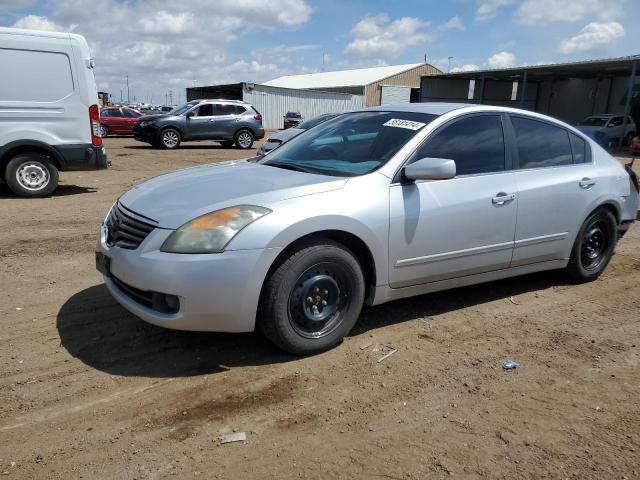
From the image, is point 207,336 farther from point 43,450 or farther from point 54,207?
point 54,207

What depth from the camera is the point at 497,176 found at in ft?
13.6

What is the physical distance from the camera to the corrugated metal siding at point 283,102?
40.6 metres

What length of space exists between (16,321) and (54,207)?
4.78 meters

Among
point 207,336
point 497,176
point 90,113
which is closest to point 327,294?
point 207,336

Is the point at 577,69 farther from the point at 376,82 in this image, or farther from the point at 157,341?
the point at 157,341

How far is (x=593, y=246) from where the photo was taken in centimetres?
509

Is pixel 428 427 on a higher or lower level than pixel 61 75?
lower

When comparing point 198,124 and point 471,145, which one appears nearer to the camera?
point 471,145

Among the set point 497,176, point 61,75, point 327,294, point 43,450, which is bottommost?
point 43,450

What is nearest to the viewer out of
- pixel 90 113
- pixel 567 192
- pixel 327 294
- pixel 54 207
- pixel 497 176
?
pixel 327 294

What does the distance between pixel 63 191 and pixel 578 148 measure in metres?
8.42

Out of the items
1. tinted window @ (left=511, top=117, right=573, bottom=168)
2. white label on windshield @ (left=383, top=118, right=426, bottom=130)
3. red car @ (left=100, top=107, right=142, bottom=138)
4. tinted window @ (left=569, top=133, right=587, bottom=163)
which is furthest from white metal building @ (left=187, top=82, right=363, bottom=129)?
white label on windshield @ (left=383, top=118, right=426, bottom=130)

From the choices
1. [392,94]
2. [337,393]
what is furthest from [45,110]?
[392,94]

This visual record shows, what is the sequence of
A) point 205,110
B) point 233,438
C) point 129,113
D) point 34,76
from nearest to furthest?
point 233,438 → point 34,76 → point 205,110 → point 129,113
